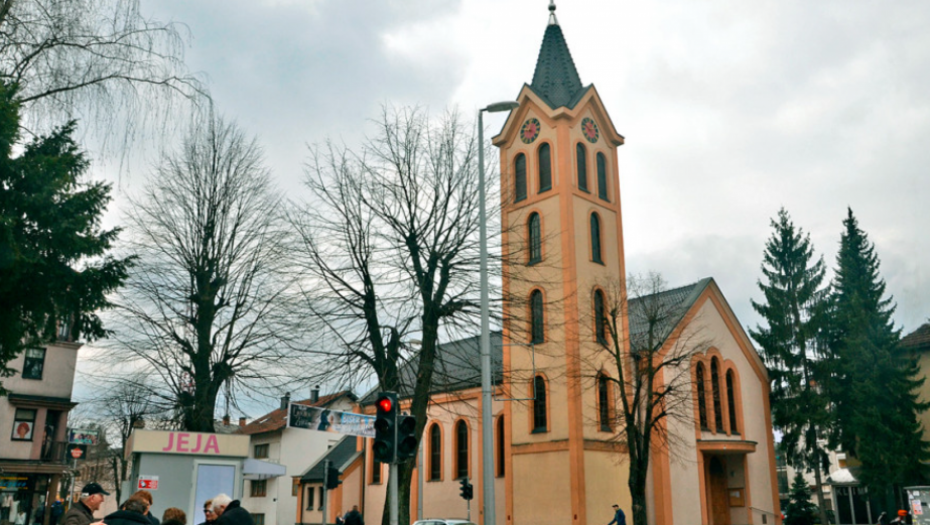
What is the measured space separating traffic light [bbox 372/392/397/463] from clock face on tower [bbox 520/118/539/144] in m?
26.8

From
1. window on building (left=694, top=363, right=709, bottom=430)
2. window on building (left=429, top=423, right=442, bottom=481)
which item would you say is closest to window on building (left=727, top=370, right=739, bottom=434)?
window on building (left=694, top=363, right=709, bottom=430)

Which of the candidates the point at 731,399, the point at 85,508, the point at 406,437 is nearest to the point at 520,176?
the point at 731,399

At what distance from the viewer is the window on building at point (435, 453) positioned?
39.8m

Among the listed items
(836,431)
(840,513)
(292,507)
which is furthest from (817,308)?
(292,507)

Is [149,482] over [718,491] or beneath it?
over

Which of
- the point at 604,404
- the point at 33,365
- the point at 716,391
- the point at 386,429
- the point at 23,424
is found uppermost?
the point at 33,365

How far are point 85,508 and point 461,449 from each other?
3252cm

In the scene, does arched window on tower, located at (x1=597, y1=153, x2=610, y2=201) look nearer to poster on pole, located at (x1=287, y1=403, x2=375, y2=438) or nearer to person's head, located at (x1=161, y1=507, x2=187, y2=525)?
poster on pole, located at (x1=287, y1=403, x2=375, y2=438)

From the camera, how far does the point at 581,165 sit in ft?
120

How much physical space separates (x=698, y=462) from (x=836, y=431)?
13705 millimetres

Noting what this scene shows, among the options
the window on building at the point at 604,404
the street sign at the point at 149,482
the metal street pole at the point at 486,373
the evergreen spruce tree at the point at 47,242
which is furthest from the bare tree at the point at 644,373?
the evergreen spruce tree at the point at 47,242

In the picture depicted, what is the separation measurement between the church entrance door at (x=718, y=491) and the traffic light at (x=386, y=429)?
2979 cm

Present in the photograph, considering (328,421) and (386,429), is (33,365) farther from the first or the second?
(386,429)

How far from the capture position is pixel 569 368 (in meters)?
32.2
